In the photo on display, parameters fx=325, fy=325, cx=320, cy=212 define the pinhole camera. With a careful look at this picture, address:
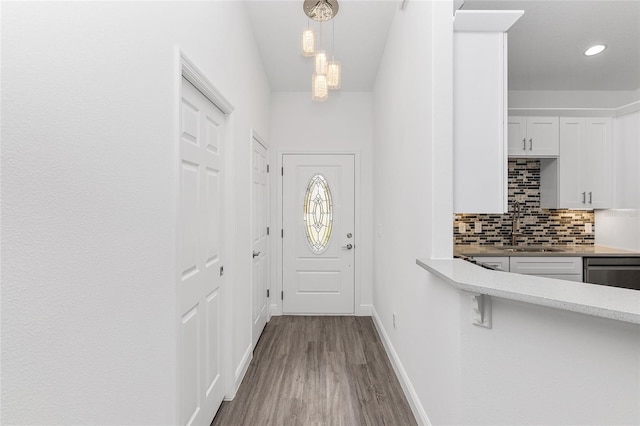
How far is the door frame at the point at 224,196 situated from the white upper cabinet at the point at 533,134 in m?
2.89

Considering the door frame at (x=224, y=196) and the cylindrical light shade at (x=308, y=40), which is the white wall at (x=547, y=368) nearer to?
the door frame at (x=224, y=196)

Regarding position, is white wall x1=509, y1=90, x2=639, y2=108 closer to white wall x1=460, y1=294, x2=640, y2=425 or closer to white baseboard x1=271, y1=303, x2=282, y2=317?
white wall x1=460, y1=294, x2=640, y2=425

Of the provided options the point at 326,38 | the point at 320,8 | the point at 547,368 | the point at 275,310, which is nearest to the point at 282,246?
the point at 275,310

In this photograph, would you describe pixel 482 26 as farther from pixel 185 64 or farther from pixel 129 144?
pixel 129 144

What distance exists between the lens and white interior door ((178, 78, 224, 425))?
1.61 m

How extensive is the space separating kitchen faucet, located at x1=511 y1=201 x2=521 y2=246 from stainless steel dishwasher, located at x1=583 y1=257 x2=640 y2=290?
667 millimetres

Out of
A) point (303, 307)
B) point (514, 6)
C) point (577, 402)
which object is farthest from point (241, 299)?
point (514, 6)

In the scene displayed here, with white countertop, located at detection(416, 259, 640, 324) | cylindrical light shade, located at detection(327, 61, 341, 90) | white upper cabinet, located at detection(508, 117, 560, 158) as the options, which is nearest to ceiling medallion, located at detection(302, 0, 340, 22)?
cylindrical light shade, located at detection(327, 61, 341, 90)

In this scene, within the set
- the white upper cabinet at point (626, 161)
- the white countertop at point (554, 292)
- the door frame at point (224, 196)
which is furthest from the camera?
the white upper cabinet at point (626, 161)

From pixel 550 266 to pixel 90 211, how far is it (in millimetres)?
3702

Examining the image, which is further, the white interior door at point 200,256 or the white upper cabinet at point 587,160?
the white upper cabinet at point 587,160

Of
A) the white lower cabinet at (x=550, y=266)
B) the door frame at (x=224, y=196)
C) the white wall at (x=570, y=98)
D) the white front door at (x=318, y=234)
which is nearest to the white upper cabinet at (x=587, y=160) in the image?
the white wall at (x=570, y=98)

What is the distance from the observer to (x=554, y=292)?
3.47ft

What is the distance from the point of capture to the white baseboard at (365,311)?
411 cm
